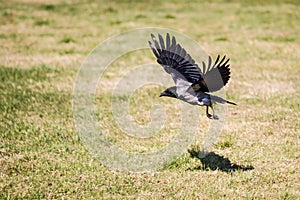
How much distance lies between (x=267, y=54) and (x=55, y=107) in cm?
614

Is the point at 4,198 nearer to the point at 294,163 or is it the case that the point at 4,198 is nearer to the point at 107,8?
the point at 294,163

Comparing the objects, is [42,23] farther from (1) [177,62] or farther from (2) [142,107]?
(1) [177,62]

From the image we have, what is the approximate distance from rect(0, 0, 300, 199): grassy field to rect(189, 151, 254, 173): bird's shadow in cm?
1

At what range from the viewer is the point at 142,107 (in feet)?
29.3

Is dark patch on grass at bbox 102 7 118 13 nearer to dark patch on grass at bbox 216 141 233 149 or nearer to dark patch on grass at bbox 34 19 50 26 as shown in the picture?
dark patch on grass at bbox 34 19 50 26

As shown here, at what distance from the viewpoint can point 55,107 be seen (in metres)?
8.89

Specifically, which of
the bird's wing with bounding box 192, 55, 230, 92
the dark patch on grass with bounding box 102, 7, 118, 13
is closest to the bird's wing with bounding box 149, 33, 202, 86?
the bird's wing with bounding box 192, 55, 230, 92

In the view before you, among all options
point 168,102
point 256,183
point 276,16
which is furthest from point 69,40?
point 256,183

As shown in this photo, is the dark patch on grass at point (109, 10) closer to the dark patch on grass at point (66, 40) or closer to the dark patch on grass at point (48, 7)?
the dark patch on grass at point (48, 7)

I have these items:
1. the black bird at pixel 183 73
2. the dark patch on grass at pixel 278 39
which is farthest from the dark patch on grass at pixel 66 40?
the black bird at pixel 183 73

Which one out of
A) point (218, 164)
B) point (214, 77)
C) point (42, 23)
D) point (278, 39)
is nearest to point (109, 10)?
point (42, 23)

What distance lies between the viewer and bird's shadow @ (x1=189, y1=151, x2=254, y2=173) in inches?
245

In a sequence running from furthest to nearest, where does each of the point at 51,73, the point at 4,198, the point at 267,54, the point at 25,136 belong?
1. the point at 267,54
2. the point at 51,73
3. the point at 25,136
4. the point at 4,198

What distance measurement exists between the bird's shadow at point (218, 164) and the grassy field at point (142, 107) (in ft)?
0.04
